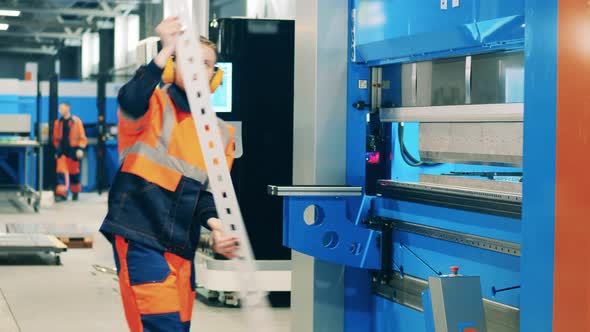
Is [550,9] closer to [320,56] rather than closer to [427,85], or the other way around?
[427,85]

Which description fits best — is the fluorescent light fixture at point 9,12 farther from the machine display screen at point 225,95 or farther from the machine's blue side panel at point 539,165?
the machine's blue side panel at point 539,165

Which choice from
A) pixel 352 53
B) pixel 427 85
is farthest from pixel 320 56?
pixel 427 85

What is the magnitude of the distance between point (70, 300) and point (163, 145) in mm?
4169

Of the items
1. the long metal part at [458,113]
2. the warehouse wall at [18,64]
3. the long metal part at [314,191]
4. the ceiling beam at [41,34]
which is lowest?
the long metal part at [314,191]

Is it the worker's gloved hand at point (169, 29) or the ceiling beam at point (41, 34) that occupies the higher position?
the ceiling beam at point (41, 34)

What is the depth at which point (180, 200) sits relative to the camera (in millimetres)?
3096

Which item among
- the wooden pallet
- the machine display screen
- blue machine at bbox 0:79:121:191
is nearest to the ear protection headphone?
the machine display screen

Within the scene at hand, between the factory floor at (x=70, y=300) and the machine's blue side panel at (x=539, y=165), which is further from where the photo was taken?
the factory floor at (x=70, y=300)

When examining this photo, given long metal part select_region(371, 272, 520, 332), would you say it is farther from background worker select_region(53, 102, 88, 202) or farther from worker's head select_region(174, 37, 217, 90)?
background worker select_region(53, 102, 88, 202)

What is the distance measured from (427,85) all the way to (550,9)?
3.82 feet

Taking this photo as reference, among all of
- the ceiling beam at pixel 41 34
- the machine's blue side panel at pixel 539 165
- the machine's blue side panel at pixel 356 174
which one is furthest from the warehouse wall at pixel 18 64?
the machine's blue side panel at pixel 539 165

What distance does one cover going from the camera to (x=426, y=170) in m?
4.23

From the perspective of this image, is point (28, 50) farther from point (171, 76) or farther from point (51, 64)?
point (171, 76)

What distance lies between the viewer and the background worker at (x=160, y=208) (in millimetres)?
2984
